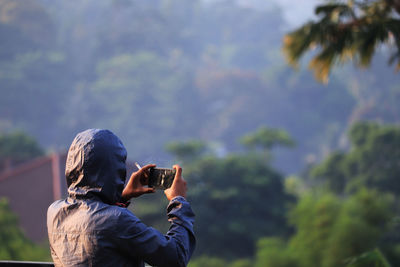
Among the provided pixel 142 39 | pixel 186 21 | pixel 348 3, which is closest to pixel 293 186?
pixel 348 3

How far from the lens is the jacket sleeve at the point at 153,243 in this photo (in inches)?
40.0

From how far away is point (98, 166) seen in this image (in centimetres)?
108

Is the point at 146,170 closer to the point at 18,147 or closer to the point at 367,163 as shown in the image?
the point at 367,163

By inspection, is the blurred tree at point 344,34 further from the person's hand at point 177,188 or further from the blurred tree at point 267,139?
the blurred tree at point 267,139

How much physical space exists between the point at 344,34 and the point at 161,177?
142 inches

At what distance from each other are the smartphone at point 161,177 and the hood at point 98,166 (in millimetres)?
95

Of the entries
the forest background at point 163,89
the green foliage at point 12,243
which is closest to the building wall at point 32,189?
the green foliage at point 12,243

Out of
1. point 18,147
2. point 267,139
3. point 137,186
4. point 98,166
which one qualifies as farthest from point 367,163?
point 98,166

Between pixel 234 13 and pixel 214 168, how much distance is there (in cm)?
4292

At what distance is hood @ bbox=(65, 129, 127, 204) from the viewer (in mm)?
1082

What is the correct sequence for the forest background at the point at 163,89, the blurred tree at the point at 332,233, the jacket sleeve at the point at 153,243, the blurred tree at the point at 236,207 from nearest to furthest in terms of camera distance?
the jacket sleeve at the point at 153,243
the blurred tree at the point at 332,233
the blurred tree at the point at 236,207
the forest background at the point at 163,89

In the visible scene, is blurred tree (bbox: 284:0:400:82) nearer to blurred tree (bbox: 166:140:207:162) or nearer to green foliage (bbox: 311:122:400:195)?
green foliage (bbox: 311:122:400:195)

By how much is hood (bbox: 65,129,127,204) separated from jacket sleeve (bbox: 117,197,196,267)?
0.30 feet

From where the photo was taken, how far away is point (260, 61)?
5709cm
